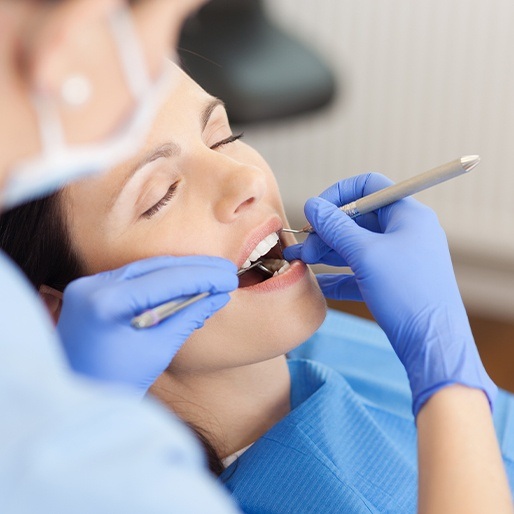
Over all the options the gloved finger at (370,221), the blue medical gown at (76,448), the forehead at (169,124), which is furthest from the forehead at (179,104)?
the blue medical gown at (76,448)

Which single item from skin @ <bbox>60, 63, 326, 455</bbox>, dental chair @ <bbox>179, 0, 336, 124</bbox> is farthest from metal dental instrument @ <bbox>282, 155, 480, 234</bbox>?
dental chair @ <bbox>179, 0, 336, 124</bbox>

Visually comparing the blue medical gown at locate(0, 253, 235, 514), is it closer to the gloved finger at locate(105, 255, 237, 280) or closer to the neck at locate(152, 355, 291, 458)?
the gloved finger at locate(105, 255, 237, 280)

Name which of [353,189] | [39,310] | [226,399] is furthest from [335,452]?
[39,310]

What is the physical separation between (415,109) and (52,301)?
2053mm

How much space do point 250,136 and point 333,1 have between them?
56 centimetres

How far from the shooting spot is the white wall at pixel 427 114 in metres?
3.02

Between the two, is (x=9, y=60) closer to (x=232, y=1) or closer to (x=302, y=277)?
(x=302, y=277)

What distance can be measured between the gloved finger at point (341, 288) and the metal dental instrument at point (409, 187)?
0.47 feet

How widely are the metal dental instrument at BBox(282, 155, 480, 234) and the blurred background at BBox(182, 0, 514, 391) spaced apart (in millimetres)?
1363

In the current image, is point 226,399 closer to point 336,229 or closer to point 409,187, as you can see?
point 336,229

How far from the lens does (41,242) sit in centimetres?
130

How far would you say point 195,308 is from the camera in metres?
1.17

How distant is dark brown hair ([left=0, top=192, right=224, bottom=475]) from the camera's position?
4.25 feet

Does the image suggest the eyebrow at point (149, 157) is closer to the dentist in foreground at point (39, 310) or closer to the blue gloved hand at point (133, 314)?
the blue gloved hand at point (133, 314)
